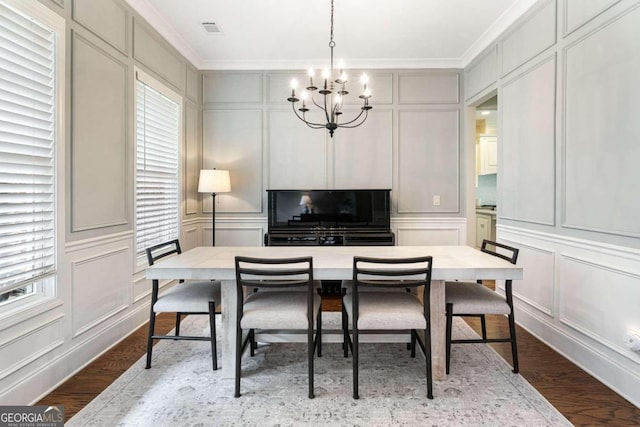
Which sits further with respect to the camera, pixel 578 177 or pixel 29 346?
pixel 578 177

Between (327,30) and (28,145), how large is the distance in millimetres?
2649

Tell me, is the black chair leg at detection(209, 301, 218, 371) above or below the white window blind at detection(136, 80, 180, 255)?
below

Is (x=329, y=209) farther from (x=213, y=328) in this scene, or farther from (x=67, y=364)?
(x=67, y=364)

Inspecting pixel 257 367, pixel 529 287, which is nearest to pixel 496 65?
pixel 529 287

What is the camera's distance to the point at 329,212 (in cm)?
399

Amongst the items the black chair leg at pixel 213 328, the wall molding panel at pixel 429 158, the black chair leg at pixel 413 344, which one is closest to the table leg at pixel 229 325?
the black chair leg at pixel 213 328

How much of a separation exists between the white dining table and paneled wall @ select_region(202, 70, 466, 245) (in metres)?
1.86

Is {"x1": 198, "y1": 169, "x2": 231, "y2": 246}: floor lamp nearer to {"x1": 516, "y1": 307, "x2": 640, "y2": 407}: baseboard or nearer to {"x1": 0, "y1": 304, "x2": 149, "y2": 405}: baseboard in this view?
{"x1": 0, "y1": 304, "x2": 149, "y2": 405}: baseboard

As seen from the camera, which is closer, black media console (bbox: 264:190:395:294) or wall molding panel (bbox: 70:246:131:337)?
wall molding panel (bbox: 70:246:131:337)

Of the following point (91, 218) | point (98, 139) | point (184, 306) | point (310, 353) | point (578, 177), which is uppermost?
point (98, 139)

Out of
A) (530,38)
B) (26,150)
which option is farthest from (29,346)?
(530,38)

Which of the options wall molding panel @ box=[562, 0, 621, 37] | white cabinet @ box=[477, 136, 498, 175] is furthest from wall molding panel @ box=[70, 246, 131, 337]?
white cabinet @ box=[477, 136, 498, 175]

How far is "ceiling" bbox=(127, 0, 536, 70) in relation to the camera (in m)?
2.89

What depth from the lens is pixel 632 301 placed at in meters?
1.89
